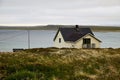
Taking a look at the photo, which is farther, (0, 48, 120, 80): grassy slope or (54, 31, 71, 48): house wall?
(54, 31, 71, 48): house wall

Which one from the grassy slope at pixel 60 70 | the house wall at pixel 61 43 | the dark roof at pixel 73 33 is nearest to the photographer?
the grassy slope at pixel 60 70

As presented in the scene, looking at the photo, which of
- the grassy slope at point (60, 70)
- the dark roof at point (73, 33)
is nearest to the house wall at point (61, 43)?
the dark roof at point (73, 33)

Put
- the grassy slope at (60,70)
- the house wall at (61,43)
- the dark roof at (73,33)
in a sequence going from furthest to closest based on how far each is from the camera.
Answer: the house wall at (61,43) → the dark roof at (73,33) → the grassy slope at (60,70)

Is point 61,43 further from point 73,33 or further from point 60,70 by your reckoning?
point 60,70

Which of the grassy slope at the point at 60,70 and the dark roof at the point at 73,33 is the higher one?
the dark roof at the point at 73,33

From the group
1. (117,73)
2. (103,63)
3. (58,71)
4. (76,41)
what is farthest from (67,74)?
(76,41)

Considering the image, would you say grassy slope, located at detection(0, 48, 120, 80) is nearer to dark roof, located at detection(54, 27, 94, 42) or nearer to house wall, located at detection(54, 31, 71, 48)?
dark roof, located at detection(54, 27, 94, 42)

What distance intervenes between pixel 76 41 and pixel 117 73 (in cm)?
4921

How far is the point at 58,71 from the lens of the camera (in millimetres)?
19500

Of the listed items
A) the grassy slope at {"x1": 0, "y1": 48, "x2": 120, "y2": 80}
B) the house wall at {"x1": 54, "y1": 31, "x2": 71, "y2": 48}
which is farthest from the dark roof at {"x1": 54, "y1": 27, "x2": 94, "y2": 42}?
the grassy slope at {"x1": 0, "y1": 48, "x2": 120, "y2": 80}

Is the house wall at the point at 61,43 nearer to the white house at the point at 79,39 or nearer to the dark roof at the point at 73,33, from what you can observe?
the white house at the point at 79,39

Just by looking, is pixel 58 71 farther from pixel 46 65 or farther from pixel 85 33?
pixel 85 33

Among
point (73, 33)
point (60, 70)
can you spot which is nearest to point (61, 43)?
point (73, 33)

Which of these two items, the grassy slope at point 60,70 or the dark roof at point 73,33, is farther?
the dark roof at point 73,33
